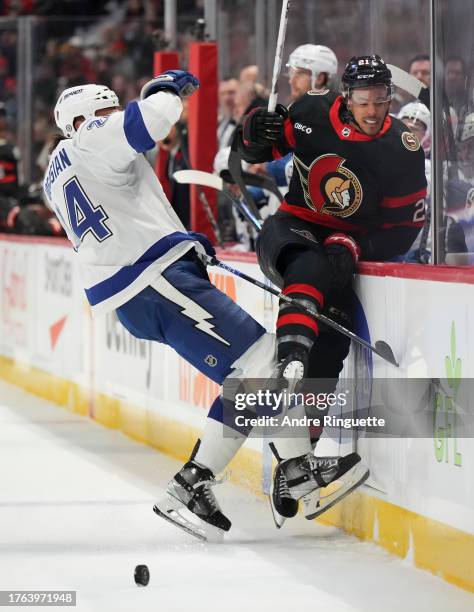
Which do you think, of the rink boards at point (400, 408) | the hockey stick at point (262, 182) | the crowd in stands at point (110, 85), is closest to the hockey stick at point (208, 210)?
the crowd in stands at point (110, 85)

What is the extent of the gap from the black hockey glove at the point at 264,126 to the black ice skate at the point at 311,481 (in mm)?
889

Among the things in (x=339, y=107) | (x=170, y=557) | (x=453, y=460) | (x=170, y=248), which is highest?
(x=339, y=107)

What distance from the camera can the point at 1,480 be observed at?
16.7 ft

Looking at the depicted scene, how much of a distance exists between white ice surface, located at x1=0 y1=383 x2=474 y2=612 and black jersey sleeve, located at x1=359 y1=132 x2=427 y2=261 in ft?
2.73

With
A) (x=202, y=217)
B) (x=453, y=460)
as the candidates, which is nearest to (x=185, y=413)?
(x=202, y=217)

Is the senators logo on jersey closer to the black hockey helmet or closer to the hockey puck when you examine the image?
the black hockey helmet

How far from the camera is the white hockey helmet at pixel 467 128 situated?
4262mm

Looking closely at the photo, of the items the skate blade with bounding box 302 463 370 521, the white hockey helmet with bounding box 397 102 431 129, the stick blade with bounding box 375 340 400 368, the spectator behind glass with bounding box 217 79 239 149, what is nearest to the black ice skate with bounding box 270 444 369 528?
the skate blade with bounding box 302 463 370 521

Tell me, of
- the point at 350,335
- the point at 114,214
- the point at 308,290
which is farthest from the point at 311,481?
the point at 114,214

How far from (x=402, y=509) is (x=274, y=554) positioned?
37 cm

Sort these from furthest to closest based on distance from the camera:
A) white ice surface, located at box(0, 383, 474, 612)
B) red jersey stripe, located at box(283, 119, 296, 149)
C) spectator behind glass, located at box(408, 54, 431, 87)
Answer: spectator behind glass, located at box(408, 54, 431, 87) → red jersey stripe, located at box(283, 119, 296, 149) → white ice surface, located at box(0, 383, 474, 612)

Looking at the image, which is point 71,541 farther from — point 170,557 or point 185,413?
point 185,413

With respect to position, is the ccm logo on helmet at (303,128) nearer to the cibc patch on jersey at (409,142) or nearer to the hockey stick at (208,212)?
the cibc patch on jersey at (409,142)

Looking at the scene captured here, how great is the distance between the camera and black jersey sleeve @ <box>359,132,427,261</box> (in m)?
4.06
